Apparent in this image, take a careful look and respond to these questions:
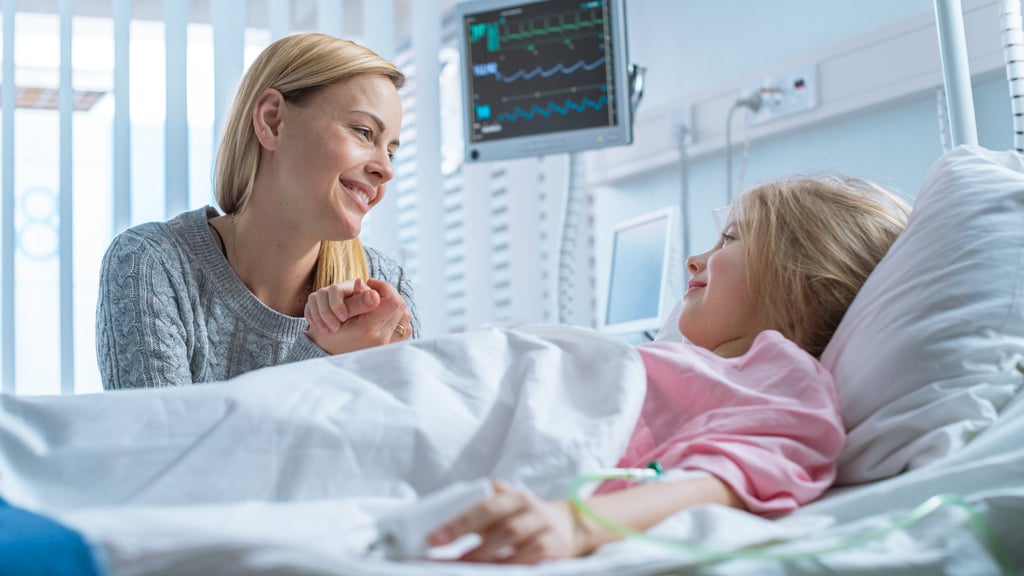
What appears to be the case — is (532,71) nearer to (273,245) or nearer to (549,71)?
(549,71)

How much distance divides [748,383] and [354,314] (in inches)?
29.5

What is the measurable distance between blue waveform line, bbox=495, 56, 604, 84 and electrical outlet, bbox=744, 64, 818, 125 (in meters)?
0.42

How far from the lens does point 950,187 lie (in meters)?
1.22

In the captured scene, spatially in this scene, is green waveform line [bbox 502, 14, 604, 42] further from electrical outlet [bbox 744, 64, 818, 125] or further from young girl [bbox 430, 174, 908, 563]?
young girl [bbox 430, 174, 908, 563]

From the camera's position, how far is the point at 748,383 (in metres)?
1.08

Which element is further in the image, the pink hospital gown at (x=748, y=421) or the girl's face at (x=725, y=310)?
the girl's face at (x=725, y=310)

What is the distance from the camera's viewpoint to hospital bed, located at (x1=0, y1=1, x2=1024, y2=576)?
2.32ft

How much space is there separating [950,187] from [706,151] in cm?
142

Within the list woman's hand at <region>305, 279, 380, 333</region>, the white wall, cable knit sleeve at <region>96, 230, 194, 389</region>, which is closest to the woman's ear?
cable knit sleeve at <region>96, 230, 194, 389</region>

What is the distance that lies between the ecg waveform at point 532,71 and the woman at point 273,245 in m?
0.76

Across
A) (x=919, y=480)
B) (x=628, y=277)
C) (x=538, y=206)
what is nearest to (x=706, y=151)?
(x=628, y=277)

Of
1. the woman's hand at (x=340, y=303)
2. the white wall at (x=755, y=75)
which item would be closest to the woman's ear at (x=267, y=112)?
the woman's hand at (x=340, y=303)

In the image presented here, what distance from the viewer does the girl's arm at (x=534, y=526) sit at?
27.3 inches

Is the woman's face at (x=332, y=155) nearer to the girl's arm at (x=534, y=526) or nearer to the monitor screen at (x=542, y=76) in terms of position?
the monitor screen at (x=542, y=76)
